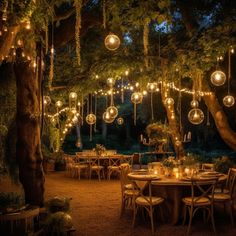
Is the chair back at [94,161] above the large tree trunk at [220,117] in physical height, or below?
below

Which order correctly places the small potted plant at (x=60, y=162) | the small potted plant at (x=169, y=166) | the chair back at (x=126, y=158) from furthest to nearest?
the small potted plant at (x=60, y=162) → the chair back at (x=126, y=158) → the small potted plant at (x=169, y=166)

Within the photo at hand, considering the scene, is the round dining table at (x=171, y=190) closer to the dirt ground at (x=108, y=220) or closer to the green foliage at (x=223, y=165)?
the dirt ground at (x=108, y=220)

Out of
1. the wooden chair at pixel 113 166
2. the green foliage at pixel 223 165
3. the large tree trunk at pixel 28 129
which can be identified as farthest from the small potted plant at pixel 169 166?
the wooden chair at pixel 113 166

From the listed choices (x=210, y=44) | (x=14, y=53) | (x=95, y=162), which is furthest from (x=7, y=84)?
(x=95, y=162)

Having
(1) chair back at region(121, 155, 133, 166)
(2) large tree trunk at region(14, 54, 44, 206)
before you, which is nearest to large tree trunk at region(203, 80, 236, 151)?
(1) chair back at region(121, 155, 133, 166)

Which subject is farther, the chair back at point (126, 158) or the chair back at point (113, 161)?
the chair back at point (126, 158)

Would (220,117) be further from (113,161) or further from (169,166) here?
(113,161)

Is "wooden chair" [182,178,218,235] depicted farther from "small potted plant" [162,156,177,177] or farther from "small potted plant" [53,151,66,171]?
"small potted plant" [53,151,66,171]

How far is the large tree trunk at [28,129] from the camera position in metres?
5.65

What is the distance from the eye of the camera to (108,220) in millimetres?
6875

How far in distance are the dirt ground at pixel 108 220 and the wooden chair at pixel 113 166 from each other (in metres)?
2.09

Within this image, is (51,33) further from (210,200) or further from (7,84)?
(210,200)

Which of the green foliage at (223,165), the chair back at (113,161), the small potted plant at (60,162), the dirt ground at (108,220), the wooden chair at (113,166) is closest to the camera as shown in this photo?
the dirt ground at (108,220)

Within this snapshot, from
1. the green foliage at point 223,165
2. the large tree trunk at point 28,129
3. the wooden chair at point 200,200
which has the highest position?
the large tree trunk at point 28,129
